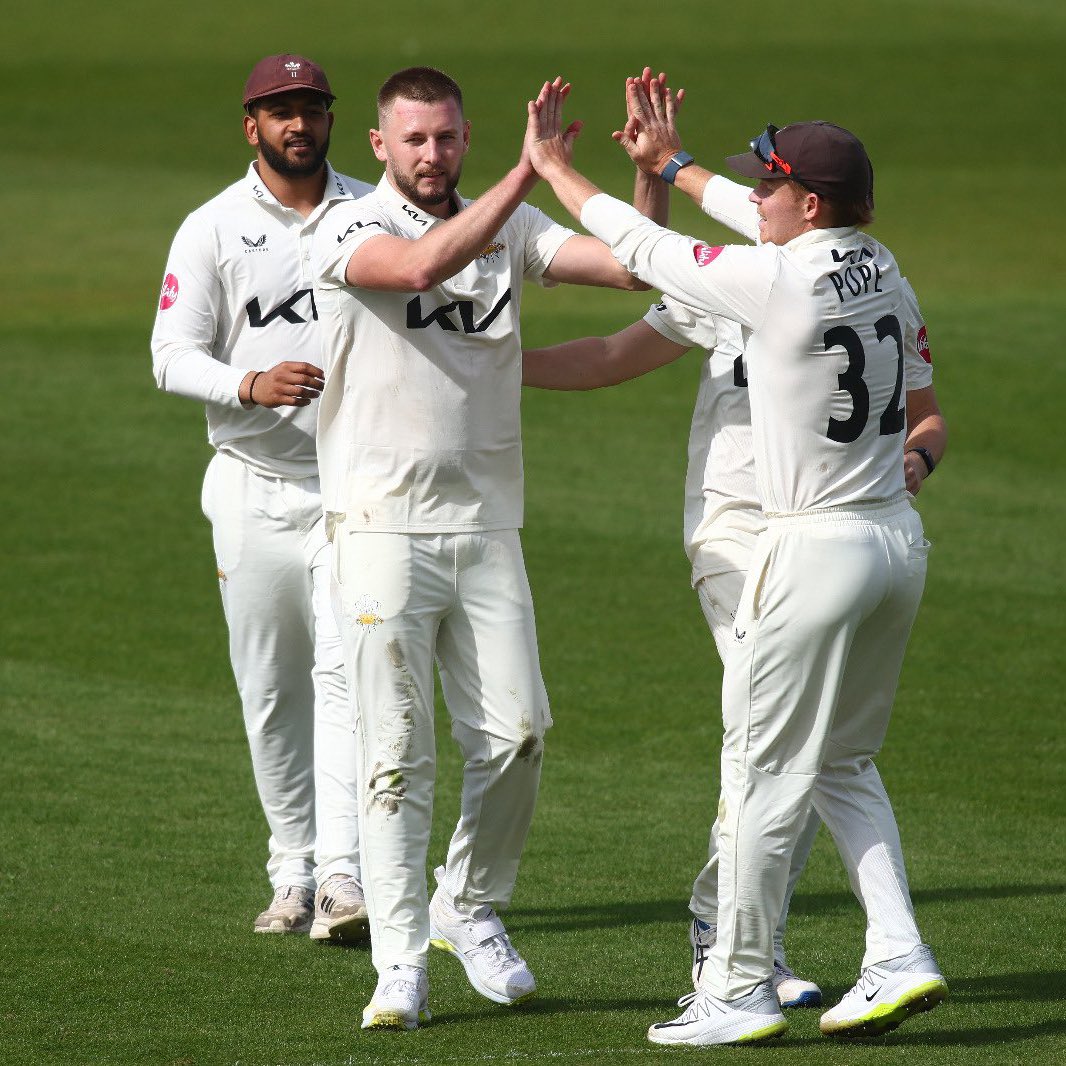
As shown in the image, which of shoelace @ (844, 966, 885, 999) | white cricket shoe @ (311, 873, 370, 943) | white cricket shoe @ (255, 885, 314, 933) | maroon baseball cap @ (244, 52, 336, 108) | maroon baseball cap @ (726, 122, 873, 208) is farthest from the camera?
maroon baseball cap @ (244, 52, 336, 108)

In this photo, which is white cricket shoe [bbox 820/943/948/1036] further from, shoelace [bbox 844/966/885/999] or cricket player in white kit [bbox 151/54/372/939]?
cricket player in white kit [bbox 151/54/372/939]

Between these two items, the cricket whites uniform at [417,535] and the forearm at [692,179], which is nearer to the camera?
the cricket whites uniform at [417,535]

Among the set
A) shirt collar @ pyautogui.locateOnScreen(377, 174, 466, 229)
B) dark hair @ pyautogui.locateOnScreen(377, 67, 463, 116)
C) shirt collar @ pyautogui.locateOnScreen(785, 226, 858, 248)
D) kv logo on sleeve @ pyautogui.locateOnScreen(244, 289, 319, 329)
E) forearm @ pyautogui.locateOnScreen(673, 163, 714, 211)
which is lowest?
kv logo on sleeve @ pyautogui.locateOnScreen(244, 289, 319, 329)

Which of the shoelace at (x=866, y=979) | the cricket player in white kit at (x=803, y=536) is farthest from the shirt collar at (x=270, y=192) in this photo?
the shoelace at (x=866, y=979)

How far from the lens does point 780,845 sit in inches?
189

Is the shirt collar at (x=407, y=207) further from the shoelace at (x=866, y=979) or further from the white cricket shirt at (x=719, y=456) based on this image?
the shoelace at (x=866, y=979)

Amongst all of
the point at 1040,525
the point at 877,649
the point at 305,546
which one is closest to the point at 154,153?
the point at 1040,525

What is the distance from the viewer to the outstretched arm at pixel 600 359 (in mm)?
5699

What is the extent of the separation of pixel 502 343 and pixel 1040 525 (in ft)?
28.5

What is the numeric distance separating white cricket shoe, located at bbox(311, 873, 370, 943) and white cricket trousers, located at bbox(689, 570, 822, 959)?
1107 millimetres

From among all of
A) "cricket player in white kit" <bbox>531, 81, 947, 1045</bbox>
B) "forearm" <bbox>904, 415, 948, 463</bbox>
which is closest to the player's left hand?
"forearm" <bbox>904, 415, 948, 463</bbox>

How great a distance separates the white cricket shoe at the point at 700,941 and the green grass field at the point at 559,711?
128mm

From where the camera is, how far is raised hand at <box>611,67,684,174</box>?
5.31m

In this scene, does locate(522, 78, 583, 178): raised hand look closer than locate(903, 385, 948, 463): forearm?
Yes
